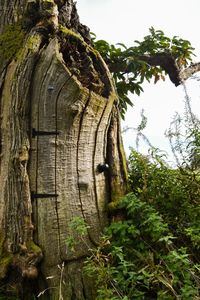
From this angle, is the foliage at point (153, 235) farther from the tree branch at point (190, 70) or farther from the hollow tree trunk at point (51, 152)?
the tree branch at point (190, 70)

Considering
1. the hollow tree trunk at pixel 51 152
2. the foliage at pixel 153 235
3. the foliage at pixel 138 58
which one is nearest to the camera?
the foliage at pixel 153 235

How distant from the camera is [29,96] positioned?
347 cm

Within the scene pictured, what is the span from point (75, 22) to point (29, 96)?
119 cm

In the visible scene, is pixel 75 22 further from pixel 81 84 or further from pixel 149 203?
pixel 149 203

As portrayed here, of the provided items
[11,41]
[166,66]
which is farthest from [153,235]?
[166,66]

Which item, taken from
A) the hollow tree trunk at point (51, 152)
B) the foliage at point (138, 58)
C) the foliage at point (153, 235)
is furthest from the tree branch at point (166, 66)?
the foliage at point (153, 235)

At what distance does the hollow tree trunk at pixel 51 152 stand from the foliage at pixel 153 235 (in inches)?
9.6

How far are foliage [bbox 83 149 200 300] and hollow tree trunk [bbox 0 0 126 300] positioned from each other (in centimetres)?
24

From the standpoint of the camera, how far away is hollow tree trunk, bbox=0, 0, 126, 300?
3.06m

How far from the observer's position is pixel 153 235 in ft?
8.90

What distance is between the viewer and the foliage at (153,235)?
8.14 ft

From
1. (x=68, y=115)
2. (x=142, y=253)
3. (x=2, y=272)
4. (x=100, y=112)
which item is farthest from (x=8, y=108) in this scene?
(x=142, y=253)

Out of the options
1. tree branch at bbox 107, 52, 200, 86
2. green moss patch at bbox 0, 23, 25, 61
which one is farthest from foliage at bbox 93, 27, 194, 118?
green moss patch at bbox 0, 23, 25, 61

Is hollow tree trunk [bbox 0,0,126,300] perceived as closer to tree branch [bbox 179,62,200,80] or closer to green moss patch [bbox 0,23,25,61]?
green moss patch [bbox 0,23,25,61]
